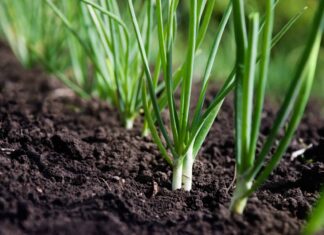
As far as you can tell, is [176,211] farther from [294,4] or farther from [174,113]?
[294,4]

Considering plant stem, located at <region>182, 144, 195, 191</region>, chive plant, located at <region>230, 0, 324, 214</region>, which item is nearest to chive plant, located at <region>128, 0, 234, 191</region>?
plant stem, located at <region>182, 144, 195, 191</region>

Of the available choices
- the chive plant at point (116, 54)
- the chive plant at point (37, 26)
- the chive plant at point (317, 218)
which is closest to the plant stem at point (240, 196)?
the chive plant at point (317, 218)

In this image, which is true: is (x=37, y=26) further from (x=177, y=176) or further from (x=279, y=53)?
(x=279, y=53)

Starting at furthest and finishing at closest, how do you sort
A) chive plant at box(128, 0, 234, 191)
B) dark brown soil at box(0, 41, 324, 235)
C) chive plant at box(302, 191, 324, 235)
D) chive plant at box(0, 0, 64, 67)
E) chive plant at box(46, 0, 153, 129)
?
chive plant at box(0, 0, 64, 67), chive plant at box(46, 0, 153, 129), chive plant at box(128, 0, 234, 191), dark brown soil at box(0, 41, 324, 235), chive plant at box(302, 191, 324, 235)

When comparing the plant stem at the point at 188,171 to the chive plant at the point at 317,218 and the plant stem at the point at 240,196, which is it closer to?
the plant stem at the point at 240,196

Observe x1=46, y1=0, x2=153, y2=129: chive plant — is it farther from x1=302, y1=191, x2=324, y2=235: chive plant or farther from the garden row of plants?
x1=302, y1=191, x2=324, y2=235: chive plant

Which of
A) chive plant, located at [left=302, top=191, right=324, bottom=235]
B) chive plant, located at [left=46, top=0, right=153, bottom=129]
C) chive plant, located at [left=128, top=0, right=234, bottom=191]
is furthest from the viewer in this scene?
chive plant, located at [left=46, top=0, right=153, bottom=129]
